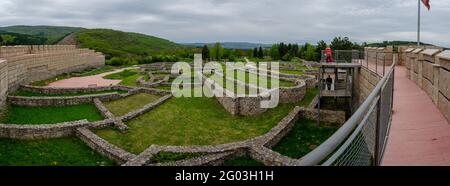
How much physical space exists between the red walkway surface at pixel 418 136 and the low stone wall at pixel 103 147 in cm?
944

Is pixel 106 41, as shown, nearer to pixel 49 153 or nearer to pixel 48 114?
pixel 48 114

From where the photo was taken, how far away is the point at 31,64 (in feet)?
98.3

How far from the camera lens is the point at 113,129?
1794 centimetres

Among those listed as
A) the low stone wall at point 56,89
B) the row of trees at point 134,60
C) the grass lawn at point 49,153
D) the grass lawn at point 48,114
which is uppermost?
the row of trees at point 134,60

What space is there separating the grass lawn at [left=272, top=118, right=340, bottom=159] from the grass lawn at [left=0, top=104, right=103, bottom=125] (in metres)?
9.81

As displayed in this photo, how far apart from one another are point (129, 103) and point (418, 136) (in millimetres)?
20848

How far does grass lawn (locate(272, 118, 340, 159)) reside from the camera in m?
16.0

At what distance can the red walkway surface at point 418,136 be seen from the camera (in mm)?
4391

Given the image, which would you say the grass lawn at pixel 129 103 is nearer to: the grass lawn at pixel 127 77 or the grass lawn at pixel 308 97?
the grass lawn at pixel 127 77

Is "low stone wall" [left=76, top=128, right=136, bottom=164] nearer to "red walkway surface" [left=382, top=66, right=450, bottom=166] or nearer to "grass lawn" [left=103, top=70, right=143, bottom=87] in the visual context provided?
"red walkway surface" [left=382, top=66, right=450, bottom=166]

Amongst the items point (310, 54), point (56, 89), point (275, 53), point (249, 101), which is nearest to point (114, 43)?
point (275, 53)

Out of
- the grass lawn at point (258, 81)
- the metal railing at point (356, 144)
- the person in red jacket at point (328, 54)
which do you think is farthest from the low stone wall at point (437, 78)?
the grass lawn at point (258, 81)
